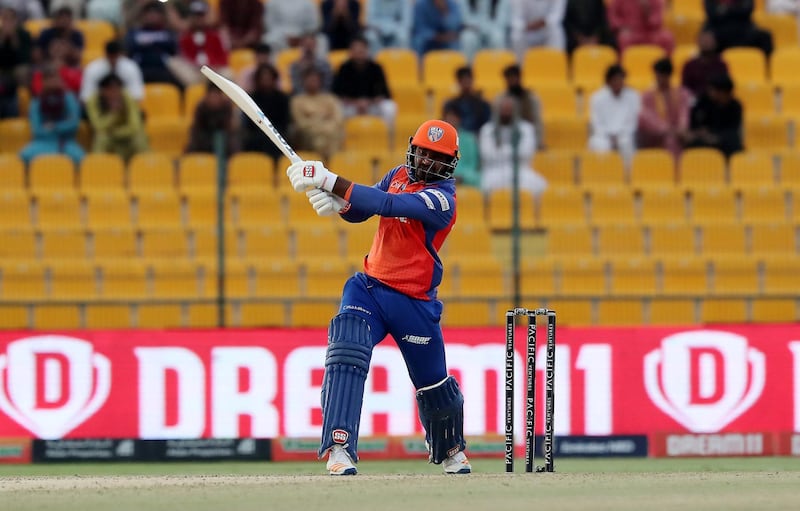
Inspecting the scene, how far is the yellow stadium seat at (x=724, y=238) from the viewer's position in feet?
53.6

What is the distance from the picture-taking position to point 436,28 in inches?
760

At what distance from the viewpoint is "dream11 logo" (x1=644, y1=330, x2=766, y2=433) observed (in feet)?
45.0

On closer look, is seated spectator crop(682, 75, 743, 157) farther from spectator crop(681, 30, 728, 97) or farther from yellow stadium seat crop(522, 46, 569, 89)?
yellow stadium seat crop(522, 46, 569, 89)

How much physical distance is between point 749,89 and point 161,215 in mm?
7120

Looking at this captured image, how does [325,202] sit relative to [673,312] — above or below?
above

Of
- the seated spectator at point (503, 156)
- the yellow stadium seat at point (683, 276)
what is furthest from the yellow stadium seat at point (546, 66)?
the yellow stadium seat at point (683, 276)

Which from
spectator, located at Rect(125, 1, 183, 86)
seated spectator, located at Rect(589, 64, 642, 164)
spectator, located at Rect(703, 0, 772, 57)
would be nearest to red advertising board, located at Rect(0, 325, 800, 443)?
seated spectator, located at Rect(589, 64, 642, 164)

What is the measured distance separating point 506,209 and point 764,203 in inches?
110

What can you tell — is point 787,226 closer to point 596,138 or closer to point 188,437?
point 596,138

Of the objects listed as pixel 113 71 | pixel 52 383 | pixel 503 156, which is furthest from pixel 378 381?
pixel 113 71

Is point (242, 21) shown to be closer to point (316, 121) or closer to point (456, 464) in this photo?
point (316, 121)

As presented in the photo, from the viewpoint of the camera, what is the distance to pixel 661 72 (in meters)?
17.7

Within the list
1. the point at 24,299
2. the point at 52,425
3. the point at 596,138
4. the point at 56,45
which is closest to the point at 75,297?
the point at 24,299

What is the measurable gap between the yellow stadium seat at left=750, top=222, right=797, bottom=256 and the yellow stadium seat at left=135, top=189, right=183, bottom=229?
235 inches
